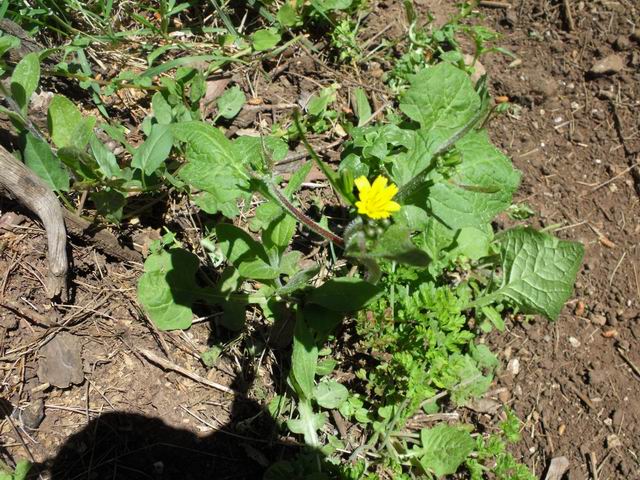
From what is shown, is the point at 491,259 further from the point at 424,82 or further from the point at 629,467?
the point at 629,467

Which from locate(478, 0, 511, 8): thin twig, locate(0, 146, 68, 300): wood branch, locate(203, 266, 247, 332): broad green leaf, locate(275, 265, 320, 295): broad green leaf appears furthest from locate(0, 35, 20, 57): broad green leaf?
locate(478, 0, 511, 8): thin twig

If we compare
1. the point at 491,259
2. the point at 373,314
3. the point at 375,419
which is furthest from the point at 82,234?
the point at 491,259

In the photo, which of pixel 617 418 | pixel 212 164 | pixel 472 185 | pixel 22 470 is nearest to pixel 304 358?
pixel 212 164

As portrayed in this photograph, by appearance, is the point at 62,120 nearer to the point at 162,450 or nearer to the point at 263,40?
the point at 263,40

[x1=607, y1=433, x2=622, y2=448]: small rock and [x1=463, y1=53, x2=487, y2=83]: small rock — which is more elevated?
[x1=463, y1=53, x2=487, y2=83]: small rock

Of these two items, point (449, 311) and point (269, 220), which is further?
point (449, 311)

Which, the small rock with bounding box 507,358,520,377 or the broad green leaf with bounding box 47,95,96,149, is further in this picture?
the small rock with bounding box 507,358,520,377

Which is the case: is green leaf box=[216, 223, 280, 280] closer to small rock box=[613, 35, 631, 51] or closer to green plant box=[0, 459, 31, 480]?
green plant box=[0, 459, 31, 480]
